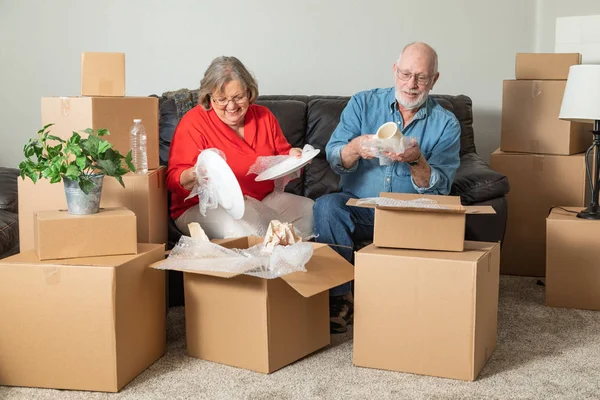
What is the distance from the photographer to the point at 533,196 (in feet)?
11.5

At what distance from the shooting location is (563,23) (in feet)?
12.3

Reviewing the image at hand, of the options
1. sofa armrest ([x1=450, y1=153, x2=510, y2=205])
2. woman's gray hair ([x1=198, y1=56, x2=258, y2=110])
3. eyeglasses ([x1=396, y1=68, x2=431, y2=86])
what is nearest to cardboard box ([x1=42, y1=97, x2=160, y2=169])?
woman's gray hair ([x1=198, y1=56, x2=258, y2=110])

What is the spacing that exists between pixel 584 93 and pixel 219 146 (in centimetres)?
152

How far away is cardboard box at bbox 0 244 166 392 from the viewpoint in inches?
83.7

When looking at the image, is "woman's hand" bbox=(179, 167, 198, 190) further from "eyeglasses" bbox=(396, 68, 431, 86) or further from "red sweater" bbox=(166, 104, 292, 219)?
"eyeglasses" bbox=(396, 68, 431, 86)

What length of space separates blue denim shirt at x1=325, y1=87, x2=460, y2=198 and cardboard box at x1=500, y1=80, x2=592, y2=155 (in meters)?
0.69

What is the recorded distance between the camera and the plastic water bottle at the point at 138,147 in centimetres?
267

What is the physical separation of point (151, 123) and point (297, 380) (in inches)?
44.3

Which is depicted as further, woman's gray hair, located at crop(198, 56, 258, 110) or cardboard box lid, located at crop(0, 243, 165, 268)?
woman's gray hair, located at crop(198, 56, 258, 110)

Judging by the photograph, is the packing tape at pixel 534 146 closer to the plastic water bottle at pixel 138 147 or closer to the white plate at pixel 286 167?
the white plate at pixel 286 167

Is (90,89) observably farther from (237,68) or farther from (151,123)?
(237,68)

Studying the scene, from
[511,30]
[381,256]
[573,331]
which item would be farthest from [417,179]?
[511,30]

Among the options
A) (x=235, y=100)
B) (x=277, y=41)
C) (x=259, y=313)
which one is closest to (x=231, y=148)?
(x=235, y=100)

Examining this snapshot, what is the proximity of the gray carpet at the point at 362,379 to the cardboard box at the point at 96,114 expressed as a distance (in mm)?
768
